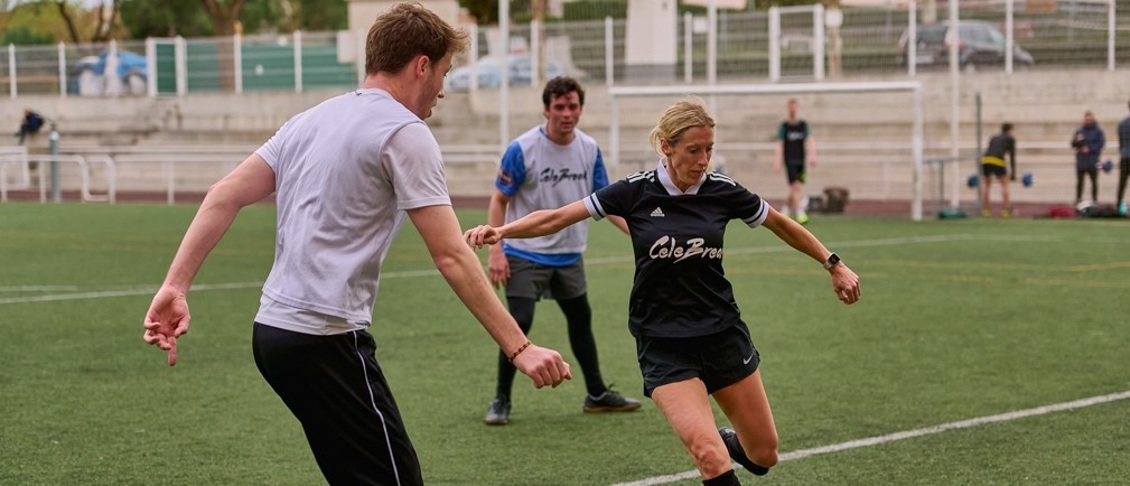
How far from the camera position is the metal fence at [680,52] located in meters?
32.0

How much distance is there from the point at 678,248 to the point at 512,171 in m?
3.20

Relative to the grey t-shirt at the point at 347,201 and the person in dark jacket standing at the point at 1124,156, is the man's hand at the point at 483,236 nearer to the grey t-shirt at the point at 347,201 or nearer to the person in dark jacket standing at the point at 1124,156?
the grey t-shirt at the point at 347,201

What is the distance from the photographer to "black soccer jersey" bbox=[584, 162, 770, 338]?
5969 mm

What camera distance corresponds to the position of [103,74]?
4581cm

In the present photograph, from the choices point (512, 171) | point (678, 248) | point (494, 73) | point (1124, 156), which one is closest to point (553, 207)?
point (512, 171)

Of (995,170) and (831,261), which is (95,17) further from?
(831,261)

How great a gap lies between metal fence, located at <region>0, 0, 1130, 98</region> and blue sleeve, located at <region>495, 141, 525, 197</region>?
74.8 ft

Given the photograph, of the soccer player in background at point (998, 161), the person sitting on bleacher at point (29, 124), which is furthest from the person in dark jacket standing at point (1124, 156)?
the person sitting on bleacher at point (29, 124)

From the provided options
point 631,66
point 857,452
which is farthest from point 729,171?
point 857,452

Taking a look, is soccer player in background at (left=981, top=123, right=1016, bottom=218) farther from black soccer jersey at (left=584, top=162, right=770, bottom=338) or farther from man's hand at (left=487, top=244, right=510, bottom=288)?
black soccer jersey at (left=584, top=162, right=770, bottom=338)

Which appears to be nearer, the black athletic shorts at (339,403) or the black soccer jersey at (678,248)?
the black athletic shorts at (339,403)

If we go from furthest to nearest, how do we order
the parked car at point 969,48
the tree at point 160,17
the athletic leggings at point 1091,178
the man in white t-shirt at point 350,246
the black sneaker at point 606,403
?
1. the tree at point 160,17
2. the parked car at point 969,48
3. the athletic leggings at point 1091,178
4. the black sneaker at point 606,403
5. the man in white t-shirt at point 350,246

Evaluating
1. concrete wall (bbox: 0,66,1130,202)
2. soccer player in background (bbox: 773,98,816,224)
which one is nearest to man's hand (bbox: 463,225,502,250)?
soccer player in background (bbox: 773,98,816,224)

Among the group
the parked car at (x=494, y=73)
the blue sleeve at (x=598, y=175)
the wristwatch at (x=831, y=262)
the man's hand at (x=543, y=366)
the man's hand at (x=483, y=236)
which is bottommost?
the man's hand at (x=543, y=366)
